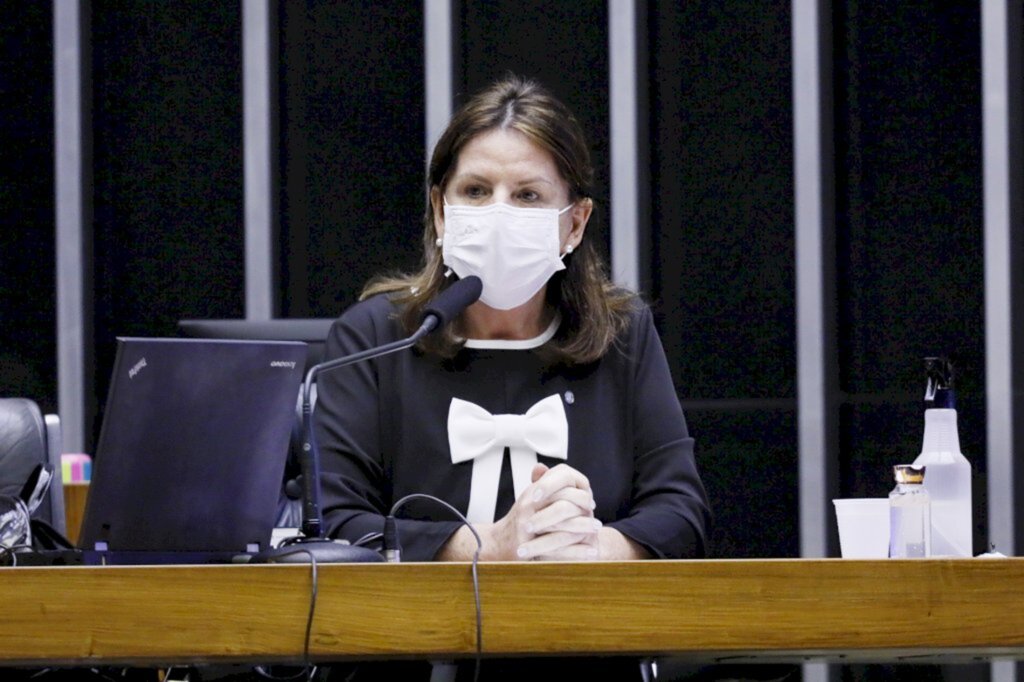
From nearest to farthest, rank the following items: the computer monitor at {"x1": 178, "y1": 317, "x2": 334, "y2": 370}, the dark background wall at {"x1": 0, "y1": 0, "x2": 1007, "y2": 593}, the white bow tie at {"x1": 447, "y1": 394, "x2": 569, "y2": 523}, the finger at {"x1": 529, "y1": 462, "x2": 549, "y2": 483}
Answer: the finger at {"x1": 529, "y1": 462, "x2": 549, "y2": 483}, the white bow tie at {"x1": 447, "y1": 394, "x2": 569, "y2": 523}, the computer monitor at {"x1": 178, "y1": 317, "x2": 334, "y2": 370}, the dark background wall at {"x1": 0, "y1": 0, "x2": 1007, "y2": 593}

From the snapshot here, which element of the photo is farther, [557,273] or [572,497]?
[557,273]

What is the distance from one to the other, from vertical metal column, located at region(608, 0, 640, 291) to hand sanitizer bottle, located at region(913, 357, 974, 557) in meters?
2.57

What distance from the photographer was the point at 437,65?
433cm

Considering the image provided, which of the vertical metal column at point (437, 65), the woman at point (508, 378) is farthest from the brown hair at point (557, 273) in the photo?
the vertical metal column at point (437, 65)

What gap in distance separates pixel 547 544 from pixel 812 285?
262cm

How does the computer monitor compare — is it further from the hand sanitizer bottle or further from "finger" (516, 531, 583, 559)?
the hand sanitizer bottle

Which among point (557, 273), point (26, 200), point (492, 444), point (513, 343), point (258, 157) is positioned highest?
point (258, 157)

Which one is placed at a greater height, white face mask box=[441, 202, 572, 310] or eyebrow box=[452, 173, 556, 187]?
eyebrow box=[452, 173, 556, 187]

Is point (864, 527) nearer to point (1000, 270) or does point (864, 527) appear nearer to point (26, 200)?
point (1000, 270)

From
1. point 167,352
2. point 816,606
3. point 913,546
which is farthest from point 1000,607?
point 167,352

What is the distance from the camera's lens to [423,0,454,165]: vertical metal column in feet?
14.2

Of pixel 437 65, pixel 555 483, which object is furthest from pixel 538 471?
pixel 437 65

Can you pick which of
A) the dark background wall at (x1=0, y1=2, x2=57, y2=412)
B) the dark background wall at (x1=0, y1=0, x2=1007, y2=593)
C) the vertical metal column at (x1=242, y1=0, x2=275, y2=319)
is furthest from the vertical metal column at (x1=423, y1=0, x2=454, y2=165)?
the dark background wall at (x1=0, y1=2, x2=57, y2=412)

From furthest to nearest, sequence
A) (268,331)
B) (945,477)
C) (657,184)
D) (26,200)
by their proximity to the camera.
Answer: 1. (26,200)
2. (657,184)
3. (268,331)
4. (945,477)
